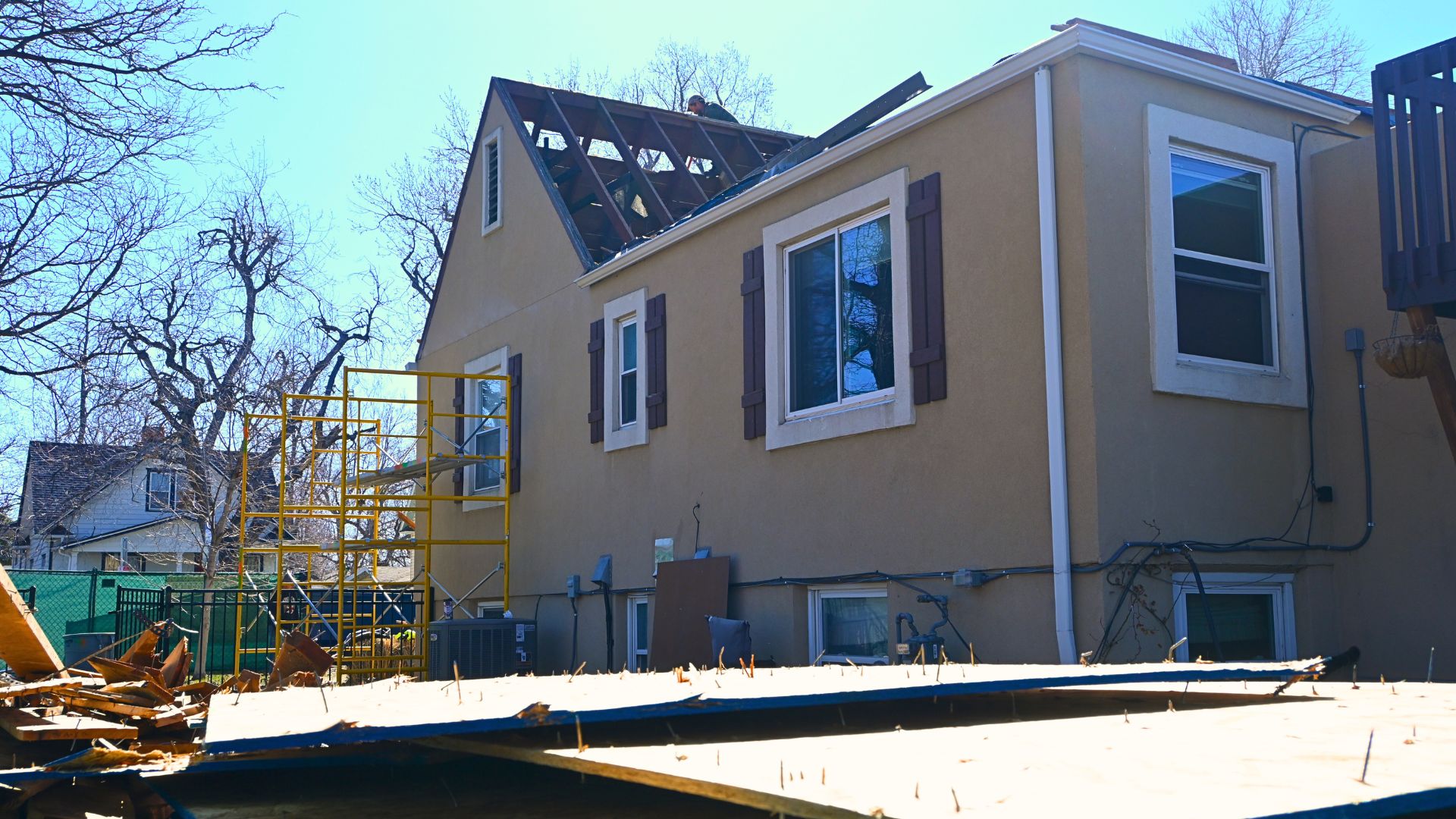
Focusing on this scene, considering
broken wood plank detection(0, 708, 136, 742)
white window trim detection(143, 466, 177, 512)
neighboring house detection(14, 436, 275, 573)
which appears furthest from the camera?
neighboring house detection(14, 436, 275, 573)

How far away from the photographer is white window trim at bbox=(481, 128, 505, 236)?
1616 cm

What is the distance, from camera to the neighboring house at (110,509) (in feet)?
94.9

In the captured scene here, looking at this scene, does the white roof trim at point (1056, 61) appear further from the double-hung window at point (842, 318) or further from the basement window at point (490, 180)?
the basement window at point (490, 180)

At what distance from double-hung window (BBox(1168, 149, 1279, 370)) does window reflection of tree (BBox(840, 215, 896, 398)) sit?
6.82 ft

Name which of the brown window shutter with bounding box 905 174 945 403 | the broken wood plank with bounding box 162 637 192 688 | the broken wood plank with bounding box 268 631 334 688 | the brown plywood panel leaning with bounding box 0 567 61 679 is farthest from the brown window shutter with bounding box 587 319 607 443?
the brown plywood panel leaning with bounding box 0 567 61 679

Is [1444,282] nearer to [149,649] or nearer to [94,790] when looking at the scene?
[94,790]

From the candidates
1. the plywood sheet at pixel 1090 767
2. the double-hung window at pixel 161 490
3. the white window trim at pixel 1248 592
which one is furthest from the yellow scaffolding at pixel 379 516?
the double-hung window at pixel 161 490

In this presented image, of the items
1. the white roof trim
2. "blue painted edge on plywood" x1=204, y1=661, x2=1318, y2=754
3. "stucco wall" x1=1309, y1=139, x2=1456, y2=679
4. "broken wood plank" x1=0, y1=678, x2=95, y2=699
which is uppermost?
the white roof trim

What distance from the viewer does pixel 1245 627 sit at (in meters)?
8.06

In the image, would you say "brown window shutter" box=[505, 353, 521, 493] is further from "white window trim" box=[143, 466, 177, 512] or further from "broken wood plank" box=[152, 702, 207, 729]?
"white window trim" box=[143, 466, 177, 512]

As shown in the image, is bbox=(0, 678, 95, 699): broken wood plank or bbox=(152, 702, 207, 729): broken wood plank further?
bbox=(0, 678, 95, 699): broken wood plank

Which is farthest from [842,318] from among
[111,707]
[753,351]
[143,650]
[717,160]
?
[717,160]

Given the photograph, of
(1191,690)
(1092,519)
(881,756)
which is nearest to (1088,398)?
(1092,519)

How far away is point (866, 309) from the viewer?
950 cm
